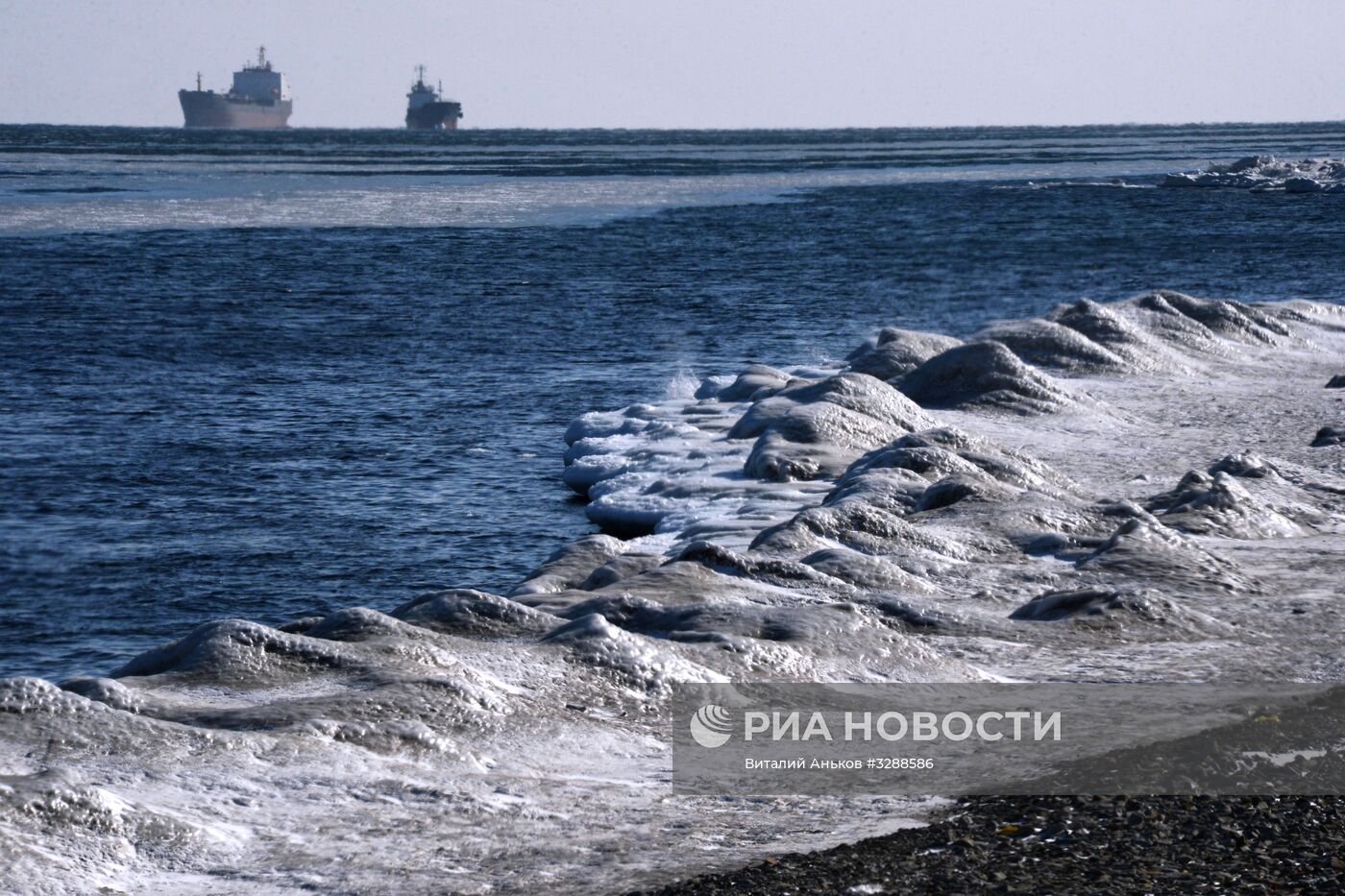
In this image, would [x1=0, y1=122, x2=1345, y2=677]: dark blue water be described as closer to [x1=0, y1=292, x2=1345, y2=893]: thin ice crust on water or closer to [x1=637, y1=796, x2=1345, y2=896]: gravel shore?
[x1=0, y1=292, x2=1345, y2=893]: thin ice crust on water

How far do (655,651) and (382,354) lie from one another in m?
17.1

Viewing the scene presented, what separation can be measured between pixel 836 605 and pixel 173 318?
2125 centimetres

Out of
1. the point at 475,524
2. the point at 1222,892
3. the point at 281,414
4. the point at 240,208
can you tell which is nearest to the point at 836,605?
the point at 1222,892

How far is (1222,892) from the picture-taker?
556cm

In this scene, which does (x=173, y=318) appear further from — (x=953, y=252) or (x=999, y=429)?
(x=953, y=252)

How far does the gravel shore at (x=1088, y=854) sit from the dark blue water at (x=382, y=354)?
6.20 meters

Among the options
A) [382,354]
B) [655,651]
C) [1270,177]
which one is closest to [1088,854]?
[655,651]

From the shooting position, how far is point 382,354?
2442 cm

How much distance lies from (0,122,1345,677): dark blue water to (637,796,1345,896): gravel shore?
6.20 metres

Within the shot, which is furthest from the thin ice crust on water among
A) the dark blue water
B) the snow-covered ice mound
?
the snow-covered ice mound

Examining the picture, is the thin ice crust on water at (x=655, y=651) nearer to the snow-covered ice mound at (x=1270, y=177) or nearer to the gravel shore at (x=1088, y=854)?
the gravel shore at (x=1088, y=854)

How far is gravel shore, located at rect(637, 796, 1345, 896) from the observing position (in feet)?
18.5

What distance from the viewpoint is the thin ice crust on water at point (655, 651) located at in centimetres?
601

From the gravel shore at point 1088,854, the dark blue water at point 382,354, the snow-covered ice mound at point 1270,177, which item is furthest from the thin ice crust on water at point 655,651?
the snow-covered ice mound at point 1270,177
